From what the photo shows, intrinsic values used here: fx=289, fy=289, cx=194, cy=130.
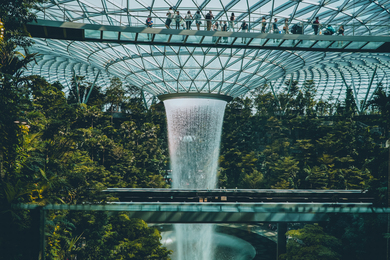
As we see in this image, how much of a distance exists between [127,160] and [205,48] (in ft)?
74.9

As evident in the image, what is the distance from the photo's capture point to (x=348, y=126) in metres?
51.8

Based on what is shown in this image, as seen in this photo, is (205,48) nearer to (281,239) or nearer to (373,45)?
(373,45)

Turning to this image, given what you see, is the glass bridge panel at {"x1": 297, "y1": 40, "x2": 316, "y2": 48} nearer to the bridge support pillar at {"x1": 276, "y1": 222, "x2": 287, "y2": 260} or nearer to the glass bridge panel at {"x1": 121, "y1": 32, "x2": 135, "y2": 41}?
the glass bridge panel at {"x1": 121, "y1": 32, "x2": 135, "y2": 41}

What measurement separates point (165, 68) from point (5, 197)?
25.6m

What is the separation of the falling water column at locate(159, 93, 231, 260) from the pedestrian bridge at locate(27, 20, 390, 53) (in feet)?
54.2

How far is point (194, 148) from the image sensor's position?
47.5m

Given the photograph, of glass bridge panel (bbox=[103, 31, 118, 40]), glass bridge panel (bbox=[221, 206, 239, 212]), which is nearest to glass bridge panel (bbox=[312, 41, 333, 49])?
glass bridge panel (bbox=[221, 206, 239, 212])

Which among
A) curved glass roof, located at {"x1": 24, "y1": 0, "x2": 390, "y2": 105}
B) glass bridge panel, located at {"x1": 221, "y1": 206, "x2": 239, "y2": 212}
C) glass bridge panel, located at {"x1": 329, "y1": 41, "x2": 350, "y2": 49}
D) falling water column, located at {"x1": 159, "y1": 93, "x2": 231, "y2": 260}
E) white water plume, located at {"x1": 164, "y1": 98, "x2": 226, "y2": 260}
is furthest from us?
falling water column, located at {"x1": 159, "y1": 93, "x2": 231, "y2": 260}

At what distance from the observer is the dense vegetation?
50.1 ft

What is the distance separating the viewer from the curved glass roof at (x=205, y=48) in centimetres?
2691

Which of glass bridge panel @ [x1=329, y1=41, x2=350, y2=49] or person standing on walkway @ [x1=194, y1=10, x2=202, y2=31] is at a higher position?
person standing on walkway @ [x1=194, y1=10, x2=202, y2=31]

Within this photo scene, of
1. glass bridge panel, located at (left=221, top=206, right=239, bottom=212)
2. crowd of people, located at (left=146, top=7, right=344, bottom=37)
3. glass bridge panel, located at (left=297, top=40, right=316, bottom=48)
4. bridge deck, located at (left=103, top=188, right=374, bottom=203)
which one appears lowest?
bridge deck, located at (left=103, top=188, right=374, bottom=203)

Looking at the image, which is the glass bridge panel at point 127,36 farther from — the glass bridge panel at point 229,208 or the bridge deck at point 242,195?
the glass bridge panel at point 229,208

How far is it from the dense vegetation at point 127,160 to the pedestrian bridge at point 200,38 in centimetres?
493
